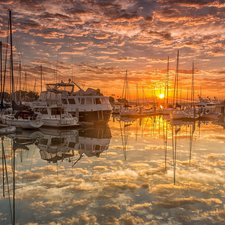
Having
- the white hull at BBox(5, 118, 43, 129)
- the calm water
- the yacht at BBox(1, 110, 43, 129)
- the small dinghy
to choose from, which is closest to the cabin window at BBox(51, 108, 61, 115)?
the yacht at BBox(1, 110, 43, 129)

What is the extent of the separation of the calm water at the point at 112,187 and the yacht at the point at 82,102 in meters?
22.5

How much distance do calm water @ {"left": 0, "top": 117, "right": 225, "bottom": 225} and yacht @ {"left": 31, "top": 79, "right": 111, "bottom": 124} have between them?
73.7ft

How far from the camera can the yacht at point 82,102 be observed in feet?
132

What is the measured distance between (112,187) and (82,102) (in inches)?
1250

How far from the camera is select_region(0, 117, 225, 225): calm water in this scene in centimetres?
766

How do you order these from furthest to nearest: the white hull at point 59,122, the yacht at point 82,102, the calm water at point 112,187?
the yacht at point 82,102, the white hull at point 59,122, the calm water at point 112,187

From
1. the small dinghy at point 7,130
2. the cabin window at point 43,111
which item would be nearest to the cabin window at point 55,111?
the cabin window at point 43,111

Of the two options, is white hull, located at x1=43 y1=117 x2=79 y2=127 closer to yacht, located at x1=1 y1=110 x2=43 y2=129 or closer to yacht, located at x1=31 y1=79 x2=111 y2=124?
A: yacht, located at x1=1 y1=110 x2=43 y2=129

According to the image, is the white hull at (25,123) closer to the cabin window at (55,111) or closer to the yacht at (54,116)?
the yacht at (54,116)

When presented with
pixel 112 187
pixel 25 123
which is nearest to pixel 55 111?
pixel 25 123

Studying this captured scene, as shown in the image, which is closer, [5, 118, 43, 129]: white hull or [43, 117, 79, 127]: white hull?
[5, 118, 43, 129]: white hull

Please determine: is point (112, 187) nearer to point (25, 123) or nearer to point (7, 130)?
point (7, 130)

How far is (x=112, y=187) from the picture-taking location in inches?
407

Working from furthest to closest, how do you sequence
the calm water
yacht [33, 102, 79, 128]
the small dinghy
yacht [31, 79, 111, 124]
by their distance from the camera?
yacht [31, 79, 111, 124] < yacht [33, 102, 79, 128] < the small dinghy < the calm water
